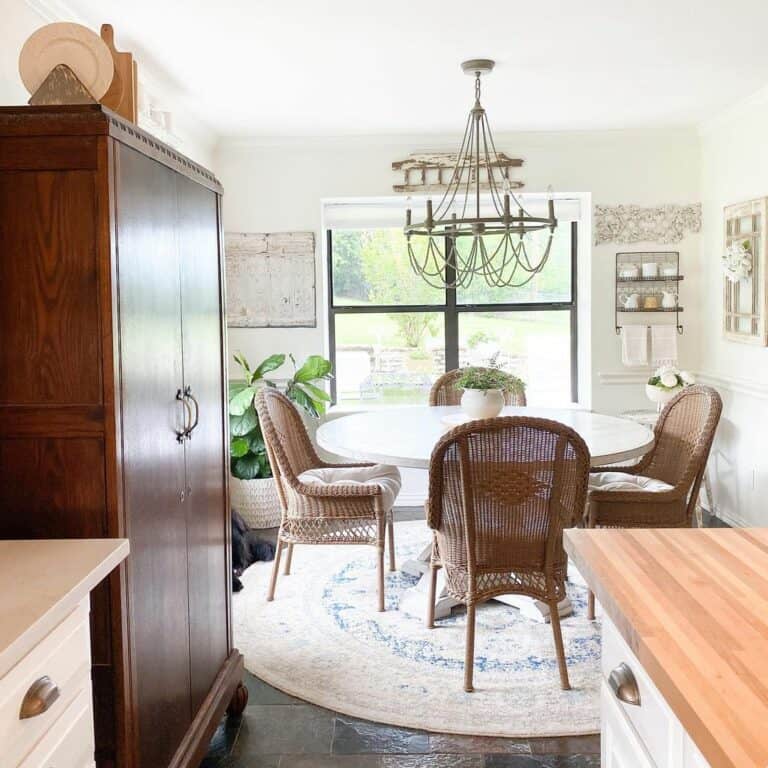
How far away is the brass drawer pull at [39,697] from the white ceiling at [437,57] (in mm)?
2398

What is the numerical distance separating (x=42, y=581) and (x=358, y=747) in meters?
1.39

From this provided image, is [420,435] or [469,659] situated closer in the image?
[469,659]

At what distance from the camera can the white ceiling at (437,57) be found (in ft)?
10.3

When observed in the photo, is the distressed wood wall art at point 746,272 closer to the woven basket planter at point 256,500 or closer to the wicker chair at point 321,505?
the wicker chair at point 321,505

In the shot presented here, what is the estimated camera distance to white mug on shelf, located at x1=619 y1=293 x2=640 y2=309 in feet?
17.7

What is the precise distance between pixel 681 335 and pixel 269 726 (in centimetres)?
379

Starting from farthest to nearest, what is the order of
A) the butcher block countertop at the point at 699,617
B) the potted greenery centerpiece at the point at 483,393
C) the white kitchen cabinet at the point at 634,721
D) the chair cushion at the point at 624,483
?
the potted greenery centerpiece at the point at 483,393, the chair cushion at the point at 624,483, the white kitchen cabinet at the point at 634,721, the butcher block countertop at the point at 699,617

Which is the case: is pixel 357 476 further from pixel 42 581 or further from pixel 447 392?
pixel 42 581

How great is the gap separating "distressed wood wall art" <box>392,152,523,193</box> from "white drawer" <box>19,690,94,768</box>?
430cm

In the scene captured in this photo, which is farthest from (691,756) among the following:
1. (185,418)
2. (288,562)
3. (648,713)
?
(288,562)

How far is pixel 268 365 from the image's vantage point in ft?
16.9

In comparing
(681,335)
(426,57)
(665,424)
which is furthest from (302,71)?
(681,335)

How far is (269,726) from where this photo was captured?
2729 mm

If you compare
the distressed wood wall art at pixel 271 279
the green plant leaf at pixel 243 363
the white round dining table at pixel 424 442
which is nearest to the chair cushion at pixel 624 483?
the white round dining table at pixel 424 442
